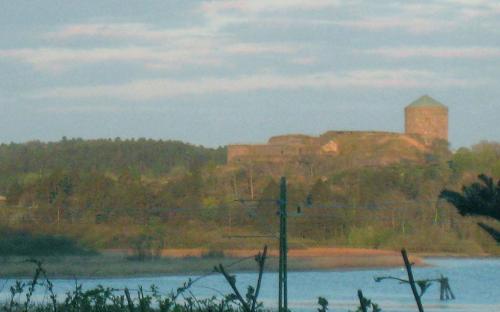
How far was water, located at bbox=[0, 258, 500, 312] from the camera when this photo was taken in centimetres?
2789

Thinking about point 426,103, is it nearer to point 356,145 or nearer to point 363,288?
point 356,145

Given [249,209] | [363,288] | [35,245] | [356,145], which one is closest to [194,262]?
[35,245]

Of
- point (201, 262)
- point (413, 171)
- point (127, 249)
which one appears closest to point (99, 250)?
point (127, 249)

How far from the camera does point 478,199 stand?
4012mm

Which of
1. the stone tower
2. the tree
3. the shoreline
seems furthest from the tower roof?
the tree

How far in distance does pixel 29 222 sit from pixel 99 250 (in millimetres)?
4586

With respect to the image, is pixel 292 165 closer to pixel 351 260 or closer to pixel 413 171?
pixel 413 171

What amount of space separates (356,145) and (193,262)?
244 feet

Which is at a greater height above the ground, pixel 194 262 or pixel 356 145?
pixel 356 145

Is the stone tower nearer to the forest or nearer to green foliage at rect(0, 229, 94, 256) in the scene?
the forest

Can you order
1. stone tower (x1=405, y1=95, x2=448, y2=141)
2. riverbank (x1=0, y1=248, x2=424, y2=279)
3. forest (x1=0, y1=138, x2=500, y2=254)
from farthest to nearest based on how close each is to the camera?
stone tower (x1=405, y1=95, x2=448, y2=141)
forest (x1=0, y1=138, x2=500, y2=254)
riverbank (x1=0, y1=248, x2=424, y2=279)

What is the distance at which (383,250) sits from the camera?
62.6m

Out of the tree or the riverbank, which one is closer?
the tree

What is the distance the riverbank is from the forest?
1.42 m
